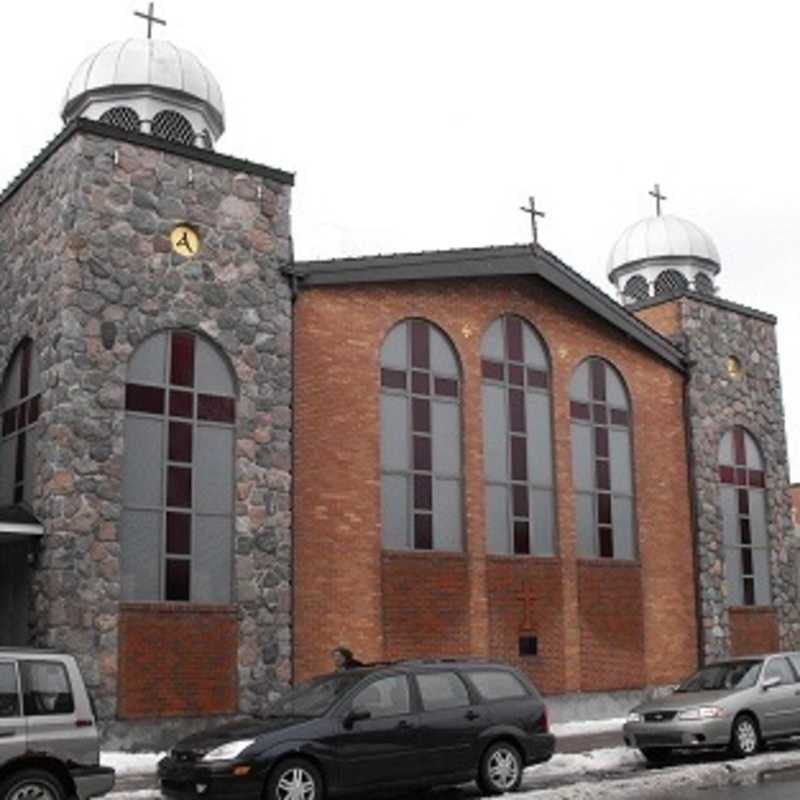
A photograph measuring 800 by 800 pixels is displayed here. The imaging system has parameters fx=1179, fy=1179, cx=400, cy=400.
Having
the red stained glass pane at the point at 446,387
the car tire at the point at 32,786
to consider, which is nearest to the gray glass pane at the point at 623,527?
the red stained glass pane at the point at 446,387

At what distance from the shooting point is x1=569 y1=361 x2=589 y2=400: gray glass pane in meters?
23.1

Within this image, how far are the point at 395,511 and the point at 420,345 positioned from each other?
3.05 m

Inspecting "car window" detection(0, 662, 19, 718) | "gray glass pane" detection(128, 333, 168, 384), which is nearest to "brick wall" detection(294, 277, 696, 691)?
"gray glass pane" detection(128, 333, 168, 384)

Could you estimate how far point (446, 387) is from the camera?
69.7ft

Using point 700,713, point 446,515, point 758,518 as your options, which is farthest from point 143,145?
point 758,518

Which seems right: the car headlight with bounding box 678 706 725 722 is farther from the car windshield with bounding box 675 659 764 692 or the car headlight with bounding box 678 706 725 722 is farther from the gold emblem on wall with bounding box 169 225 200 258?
the gold emblem on wall with bounding box 169 225 200 258

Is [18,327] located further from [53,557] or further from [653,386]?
[653,386]

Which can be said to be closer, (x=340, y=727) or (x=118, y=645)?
(x=340, y=727)

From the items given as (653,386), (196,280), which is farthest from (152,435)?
(653,386)

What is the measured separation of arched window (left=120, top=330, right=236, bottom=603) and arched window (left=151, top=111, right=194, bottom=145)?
19.1 feet

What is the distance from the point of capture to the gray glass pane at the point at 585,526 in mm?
22500

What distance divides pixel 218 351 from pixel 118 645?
4.77m

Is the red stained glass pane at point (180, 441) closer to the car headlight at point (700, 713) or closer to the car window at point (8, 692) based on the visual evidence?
the car window at point (8, 692)

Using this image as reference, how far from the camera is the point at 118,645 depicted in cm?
1650
